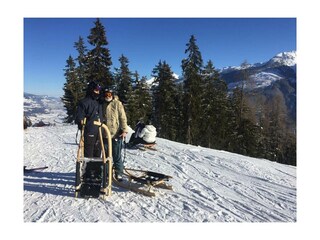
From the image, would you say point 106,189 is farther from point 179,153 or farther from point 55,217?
point 179,153

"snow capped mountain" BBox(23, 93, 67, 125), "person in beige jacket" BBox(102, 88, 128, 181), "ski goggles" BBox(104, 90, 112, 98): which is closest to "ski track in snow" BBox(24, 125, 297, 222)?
"person in beige jacket" BBox(102, 88, 128, 181)

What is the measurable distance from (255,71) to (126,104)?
14.3 m

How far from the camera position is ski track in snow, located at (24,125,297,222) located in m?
Answer: 5.45

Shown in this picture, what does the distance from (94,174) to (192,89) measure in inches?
1036

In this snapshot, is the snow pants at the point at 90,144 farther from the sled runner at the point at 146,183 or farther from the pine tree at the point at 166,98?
the pine tree at the point at 166,98

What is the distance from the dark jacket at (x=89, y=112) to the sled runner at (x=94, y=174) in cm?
10

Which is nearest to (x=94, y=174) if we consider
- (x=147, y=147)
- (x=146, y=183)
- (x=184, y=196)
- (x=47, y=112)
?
(x=146, y=183)

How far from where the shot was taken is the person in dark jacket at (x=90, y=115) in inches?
239

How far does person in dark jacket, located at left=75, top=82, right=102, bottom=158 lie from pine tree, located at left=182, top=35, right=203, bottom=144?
25.1 metres

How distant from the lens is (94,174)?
20.6ft

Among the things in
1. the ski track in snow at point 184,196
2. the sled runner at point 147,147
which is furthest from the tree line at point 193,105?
the ski track in snow at point 184,196

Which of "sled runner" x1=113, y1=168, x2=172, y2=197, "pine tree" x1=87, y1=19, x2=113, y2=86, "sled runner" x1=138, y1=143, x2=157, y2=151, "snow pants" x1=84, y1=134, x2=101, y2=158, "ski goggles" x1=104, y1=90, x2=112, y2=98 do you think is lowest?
"sled runner" x1=113, y1=168, x2=172, y2=197

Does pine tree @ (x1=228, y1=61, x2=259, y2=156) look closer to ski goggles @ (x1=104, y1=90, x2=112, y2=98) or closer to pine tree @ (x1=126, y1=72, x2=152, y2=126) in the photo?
pine tree @ (x1=126, y1=72, x2=152, y2=126)

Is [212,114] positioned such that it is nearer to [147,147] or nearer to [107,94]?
[147,147]
